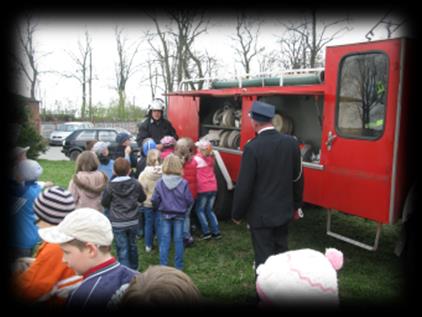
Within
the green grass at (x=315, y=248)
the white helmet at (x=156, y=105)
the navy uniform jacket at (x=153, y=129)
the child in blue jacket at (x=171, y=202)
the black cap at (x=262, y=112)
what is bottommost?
the green grass at (x=315, y=248)

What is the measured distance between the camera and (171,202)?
435cm

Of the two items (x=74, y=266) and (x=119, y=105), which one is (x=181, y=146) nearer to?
(x=74, y=266)

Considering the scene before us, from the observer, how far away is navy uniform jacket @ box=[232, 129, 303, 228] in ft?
11.3

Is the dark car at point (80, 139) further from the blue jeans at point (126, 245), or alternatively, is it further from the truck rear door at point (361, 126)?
the truck rear door at point (361, 126)

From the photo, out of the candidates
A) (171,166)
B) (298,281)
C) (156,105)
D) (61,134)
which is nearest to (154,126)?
(156,105)

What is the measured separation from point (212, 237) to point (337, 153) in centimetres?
218

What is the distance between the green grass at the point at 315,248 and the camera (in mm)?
3891

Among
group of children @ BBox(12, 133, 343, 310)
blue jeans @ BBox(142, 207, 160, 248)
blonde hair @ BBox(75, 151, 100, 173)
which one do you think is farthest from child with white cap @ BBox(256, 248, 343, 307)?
blue jeans @ BBox(142, 207, 160, 248)

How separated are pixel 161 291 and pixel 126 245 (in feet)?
9.24

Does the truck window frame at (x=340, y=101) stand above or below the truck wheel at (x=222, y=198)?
above

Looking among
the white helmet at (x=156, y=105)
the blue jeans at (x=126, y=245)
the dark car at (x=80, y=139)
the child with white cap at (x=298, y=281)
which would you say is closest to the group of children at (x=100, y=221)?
the blue jeans at (x=126, y=245)

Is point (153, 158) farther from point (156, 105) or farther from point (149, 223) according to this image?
point (156, 105)

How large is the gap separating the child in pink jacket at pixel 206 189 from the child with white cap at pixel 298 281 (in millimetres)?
3807

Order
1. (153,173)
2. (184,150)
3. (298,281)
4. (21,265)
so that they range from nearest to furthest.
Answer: (298,281)
(21,265)
(153,173)
(184,150)
